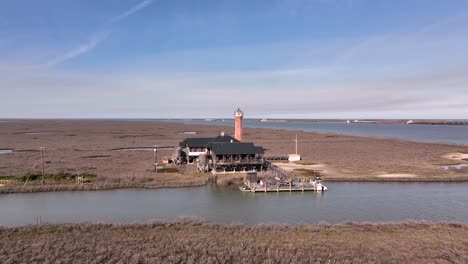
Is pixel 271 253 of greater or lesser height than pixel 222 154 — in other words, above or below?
below

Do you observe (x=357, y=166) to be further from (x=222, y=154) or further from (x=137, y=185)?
(x=137, y=185)

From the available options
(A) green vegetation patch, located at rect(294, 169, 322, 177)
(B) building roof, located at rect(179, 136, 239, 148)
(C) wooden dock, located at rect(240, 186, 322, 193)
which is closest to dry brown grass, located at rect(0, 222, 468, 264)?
(C) wooden dock, located at rect(240, 186, 322, 193)

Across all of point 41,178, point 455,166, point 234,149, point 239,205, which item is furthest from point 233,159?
point 455,166

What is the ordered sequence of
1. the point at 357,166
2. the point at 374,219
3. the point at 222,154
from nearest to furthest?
the point at 374,219, the point at 222,154, the point at 357,166

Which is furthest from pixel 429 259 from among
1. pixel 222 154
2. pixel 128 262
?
pixel 222 154

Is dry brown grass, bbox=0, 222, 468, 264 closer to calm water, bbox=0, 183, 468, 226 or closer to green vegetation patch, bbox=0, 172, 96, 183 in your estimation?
calm water, bbox=0, 183, 468, 226

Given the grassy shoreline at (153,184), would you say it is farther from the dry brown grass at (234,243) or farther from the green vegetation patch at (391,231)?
the green vegetation patch at (391,231)

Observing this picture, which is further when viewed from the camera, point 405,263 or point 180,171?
point 180,171
